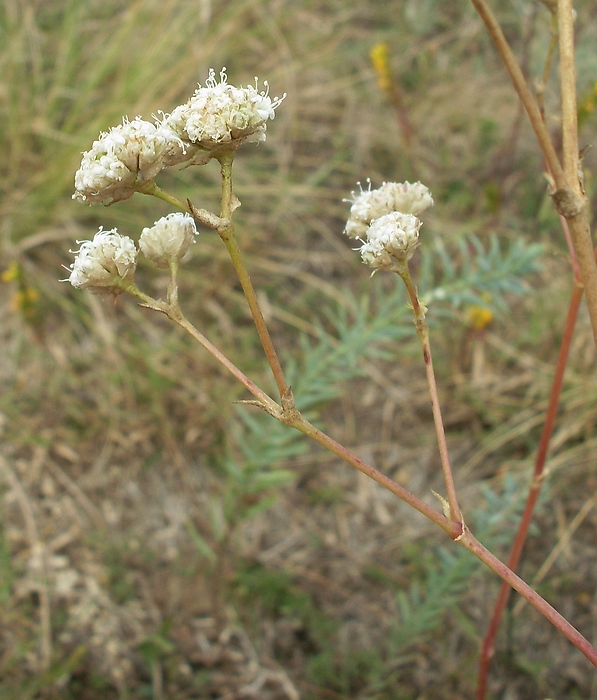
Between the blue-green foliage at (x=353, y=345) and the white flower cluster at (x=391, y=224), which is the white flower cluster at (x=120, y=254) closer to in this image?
the white flower cluster at (x=391, y=224)

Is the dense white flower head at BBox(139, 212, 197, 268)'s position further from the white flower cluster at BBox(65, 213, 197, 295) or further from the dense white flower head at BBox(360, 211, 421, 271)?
the dense white flower head at BBox(360, 211, 421, 271)

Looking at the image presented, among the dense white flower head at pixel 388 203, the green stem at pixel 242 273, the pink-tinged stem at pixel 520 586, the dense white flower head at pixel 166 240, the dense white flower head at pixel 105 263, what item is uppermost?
the dense white flower head at pixel 388 203

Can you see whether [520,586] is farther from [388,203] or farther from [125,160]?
[125,160]

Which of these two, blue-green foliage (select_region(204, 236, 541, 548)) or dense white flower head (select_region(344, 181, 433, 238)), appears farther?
blue-green foliage (select_region(204, 236, 541, 548))

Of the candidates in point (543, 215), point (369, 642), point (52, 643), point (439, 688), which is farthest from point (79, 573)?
point (543, 215)

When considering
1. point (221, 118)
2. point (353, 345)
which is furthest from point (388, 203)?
point (353, 345)

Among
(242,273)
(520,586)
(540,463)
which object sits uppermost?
(242,273)

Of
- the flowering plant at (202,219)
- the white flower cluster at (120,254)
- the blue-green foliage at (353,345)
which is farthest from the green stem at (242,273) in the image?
the blue-green foliage at (353,345)

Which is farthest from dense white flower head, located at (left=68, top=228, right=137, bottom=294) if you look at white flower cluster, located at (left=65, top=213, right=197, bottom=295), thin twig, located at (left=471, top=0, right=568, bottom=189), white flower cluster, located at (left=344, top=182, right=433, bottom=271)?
thin twig, located at (left=471, top=0, right=568, bottom=189)
